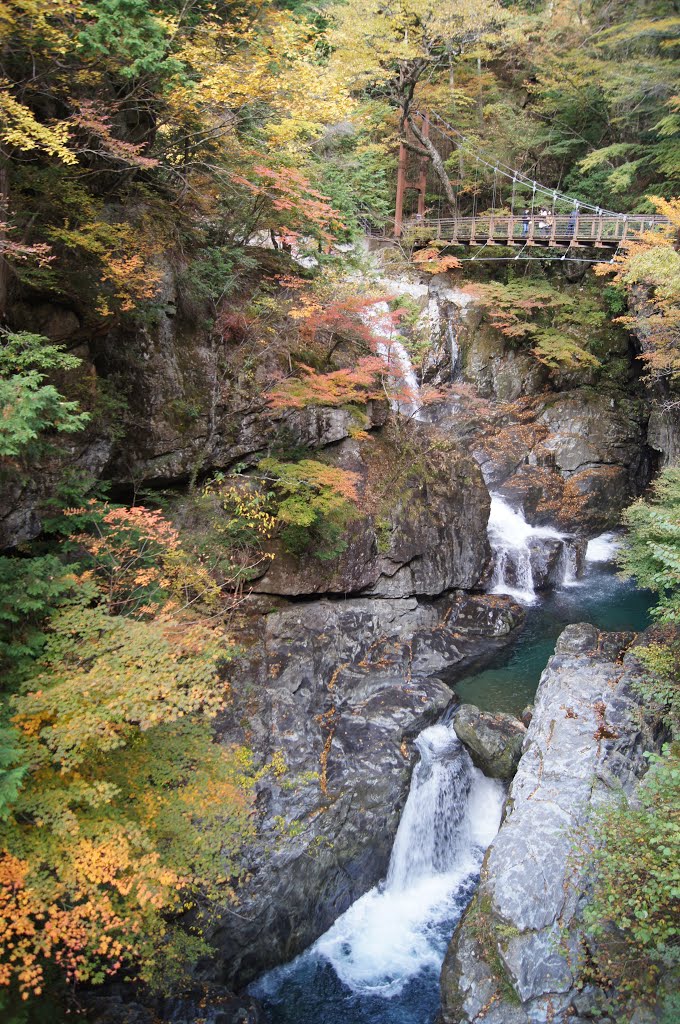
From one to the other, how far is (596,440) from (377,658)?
482 inches

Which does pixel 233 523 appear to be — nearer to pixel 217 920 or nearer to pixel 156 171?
pixel 217 920

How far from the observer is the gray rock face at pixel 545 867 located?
6625mm

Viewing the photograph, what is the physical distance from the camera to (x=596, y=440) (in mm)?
19484

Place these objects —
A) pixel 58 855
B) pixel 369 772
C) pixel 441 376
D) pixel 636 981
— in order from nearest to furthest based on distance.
Answer: pixel 58 855, pixel 636 981, pixel 369 772, pixel 441 376

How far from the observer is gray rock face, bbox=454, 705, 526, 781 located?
33.6ft

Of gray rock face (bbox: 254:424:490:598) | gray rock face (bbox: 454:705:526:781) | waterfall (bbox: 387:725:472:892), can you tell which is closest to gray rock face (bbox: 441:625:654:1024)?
gray rock face (bbox: 454:705:526:781)

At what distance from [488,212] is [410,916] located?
24.2 m

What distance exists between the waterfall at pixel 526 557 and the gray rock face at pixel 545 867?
17.9 ft

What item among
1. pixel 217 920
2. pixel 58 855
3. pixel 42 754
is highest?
pixel 42 754

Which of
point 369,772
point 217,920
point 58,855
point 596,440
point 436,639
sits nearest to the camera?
point 58,855

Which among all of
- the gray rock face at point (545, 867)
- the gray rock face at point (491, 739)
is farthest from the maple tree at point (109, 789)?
the gray rock face at point (491, 739)

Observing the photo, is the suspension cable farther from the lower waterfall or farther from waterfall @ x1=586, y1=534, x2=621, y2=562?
the lower waterfall

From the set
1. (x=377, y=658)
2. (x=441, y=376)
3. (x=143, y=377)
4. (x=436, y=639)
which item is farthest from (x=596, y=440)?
(x=143, y=377)

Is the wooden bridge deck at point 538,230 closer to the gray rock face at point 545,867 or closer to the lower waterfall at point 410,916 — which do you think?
the gray rock face at point 545,867
